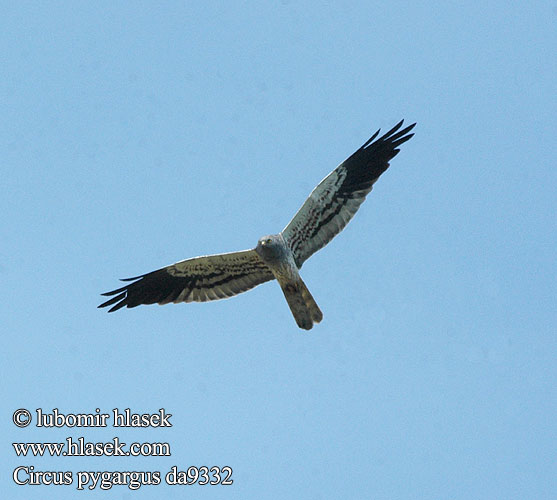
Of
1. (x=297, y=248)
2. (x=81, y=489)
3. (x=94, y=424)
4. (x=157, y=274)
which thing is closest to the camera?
(x=81, y=489)

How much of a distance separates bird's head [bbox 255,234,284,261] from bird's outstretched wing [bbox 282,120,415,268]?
0.46 meters

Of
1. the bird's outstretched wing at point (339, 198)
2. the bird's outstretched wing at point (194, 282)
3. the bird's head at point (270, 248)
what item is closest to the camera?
the bird's head at point (270, 248)

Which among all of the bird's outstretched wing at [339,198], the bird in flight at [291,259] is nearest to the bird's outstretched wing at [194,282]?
the bird in flight at [291,259]

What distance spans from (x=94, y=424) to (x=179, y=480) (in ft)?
5.31

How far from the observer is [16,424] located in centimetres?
1236

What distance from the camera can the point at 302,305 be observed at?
12.6m

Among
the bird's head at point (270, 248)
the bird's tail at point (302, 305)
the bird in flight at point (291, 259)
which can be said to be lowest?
Result: the bird's tail at point (302, 305)

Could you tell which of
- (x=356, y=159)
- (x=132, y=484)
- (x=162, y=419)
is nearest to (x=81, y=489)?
(x=132, y=484)

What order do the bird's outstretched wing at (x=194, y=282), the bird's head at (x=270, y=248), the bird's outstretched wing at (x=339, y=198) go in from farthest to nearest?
the bird's outstretched wing at (x=194, y=282), the bird's outstretched wing at (x=339, y=198), the bird's head at (x=270, y=248)

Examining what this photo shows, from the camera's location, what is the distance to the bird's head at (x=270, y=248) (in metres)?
12.5

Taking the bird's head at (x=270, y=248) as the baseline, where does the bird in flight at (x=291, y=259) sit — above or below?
above

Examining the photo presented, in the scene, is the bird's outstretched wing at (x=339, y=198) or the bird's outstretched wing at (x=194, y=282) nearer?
the bird's outstretched wing at (x=339, y=198)

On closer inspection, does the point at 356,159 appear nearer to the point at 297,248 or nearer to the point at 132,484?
the point at 297,248

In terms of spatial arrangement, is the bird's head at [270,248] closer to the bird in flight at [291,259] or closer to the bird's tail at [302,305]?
the bird in flight at [291,259]
